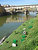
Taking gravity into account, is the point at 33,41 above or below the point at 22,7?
above

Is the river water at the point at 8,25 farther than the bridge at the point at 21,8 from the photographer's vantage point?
No

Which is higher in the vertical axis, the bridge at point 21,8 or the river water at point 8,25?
the river water at point 8,25

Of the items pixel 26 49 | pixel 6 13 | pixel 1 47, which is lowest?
pixel 6 13

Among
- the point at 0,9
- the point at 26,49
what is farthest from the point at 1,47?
the point at 0,9

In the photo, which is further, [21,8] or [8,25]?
[21,8]

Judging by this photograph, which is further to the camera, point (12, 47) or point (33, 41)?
point (12, 47)

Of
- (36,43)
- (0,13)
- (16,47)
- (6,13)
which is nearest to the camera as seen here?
(36,43)

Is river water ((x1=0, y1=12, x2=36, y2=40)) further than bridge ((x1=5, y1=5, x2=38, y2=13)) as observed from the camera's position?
No

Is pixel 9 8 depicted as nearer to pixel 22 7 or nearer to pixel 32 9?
pixel 22 7

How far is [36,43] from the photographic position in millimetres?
8430

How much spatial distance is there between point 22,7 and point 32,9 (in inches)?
140

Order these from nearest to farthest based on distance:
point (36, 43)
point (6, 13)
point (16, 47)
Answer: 1. point (36, 43)
2. point (16, 47)
3. point (6, 13)

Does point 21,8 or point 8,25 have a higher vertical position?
point 8,25

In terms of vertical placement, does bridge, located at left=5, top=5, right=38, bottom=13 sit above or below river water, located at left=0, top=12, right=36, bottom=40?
below
